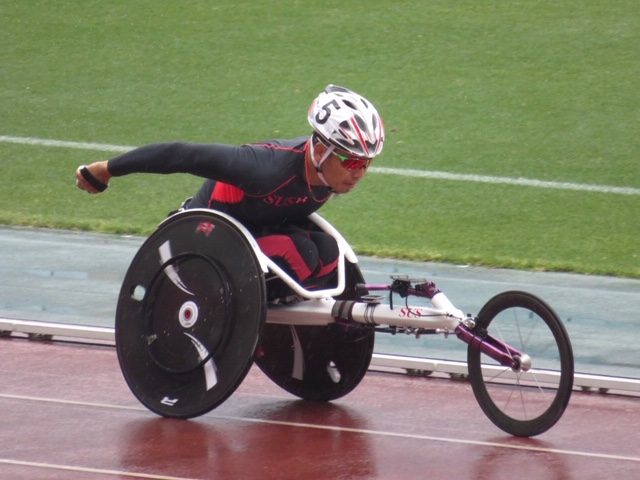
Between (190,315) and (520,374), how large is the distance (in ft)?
5.09

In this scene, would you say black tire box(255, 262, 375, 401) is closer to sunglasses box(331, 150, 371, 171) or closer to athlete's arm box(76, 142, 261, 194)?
sunglasses box(331, 150, 371, 171)

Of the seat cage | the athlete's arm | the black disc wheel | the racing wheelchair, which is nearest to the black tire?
the racing wheelchair

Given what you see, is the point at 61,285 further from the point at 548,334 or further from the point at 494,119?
the point at 494,119

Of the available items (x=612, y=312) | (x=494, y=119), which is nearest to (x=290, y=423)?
(x=612, y=312)

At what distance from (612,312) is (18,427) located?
12.7ft

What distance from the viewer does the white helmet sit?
226 inches

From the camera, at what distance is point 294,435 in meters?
5.86

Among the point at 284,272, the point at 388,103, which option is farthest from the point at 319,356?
the point at 388,103

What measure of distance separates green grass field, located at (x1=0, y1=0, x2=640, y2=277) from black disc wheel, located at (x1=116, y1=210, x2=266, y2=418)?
139 inches

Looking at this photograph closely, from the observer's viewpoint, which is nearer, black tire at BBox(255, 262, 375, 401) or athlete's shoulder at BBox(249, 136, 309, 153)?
athlete's shoulder at BBox(249, 136, 309, 153)

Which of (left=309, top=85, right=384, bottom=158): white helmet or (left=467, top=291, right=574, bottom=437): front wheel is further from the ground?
(left=309, top=85, right=384, bottom=158): white helmet

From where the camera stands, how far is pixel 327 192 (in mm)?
Answer: 6047

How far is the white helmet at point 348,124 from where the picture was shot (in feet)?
18.9

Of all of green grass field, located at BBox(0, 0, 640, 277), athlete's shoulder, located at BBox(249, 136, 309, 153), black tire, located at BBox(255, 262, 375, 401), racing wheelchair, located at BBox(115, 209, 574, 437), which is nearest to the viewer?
racing wheelchair, located at BBox(115, 209, 574, 437)
